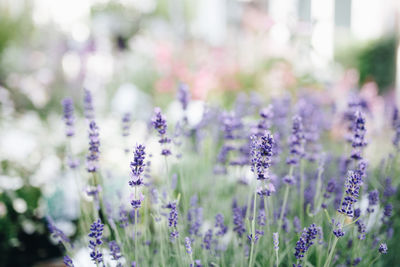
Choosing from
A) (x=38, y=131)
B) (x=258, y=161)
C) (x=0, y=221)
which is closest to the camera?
(x=258, y=161)

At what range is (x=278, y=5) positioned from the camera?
751cm

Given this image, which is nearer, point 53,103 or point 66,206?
point 66,206

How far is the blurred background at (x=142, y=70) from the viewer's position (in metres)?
2.67

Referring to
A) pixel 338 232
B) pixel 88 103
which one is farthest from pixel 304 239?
pixel 88 103

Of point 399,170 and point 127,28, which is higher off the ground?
point 127,28

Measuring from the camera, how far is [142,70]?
19.4 ft

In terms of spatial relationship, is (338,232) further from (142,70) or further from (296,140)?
(142,70)

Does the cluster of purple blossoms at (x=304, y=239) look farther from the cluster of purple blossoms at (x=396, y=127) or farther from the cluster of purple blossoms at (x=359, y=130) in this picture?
the cluster of purple blossoms at (x=396, y=127)

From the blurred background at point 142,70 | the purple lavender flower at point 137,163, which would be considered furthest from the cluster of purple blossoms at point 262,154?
the blurred background at point 142,70

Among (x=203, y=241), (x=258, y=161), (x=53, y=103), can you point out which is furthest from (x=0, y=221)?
(x=53, y=103)

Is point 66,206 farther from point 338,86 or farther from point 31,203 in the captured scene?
point 338,86

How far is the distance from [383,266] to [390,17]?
6.25m

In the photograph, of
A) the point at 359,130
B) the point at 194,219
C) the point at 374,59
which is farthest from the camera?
the point at 374,59

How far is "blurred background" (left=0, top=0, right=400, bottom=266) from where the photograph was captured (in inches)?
105
